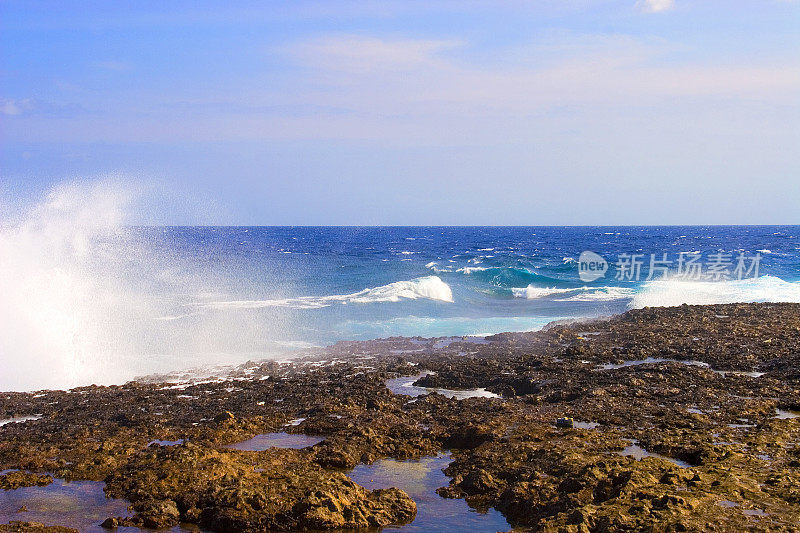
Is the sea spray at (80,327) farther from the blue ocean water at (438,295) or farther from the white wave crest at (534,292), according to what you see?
the white wave crest at (534,292)

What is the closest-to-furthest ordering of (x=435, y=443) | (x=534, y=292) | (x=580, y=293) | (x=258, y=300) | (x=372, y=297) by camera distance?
1. (x=435, y=443)
2. (x=258, y=300)
3. (x=372, y=297)
4. (x=580, y=293)
5. (x=534, y=292)

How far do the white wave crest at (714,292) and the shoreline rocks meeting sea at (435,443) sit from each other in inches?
483

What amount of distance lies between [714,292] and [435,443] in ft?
79.6

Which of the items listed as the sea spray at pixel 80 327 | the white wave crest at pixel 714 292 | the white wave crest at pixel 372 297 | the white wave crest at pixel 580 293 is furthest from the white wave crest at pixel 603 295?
the sea spray at pixel 80 327

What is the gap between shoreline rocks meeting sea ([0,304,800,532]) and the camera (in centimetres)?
631

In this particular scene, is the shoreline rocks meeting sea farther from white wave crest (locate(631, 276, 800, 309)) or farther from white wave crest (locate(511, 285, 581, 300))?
white wave crest (locate(511, 285, 581, 300))

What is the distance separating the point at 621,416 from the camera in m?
9.41

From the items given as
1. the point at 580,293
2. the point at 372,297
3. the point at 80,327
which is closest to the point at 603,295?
the point at 580,293

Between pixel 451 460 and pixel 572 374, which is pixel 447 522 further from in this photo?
pixel 572 374

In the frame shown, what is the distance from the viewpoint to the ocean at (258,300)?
54.3ft

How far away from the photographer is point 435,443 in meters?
8.76

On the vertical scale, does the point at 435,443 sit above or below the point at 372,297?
above

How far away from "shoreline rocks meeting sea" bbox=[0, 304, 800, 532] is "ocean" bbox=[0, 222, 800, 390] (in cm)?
359

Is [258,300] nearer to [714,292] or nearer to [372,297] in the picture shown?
[372,297]
